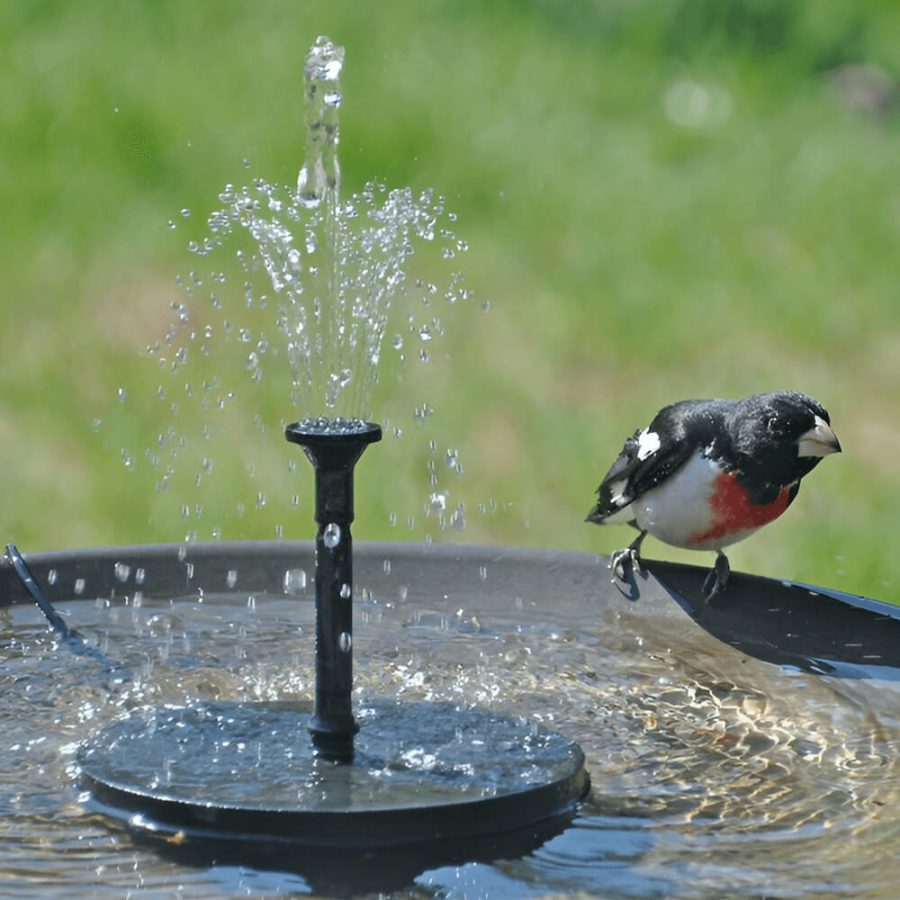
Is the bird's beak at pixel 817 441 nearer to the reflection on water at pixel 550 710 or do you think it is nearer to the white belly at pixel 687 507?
the white belly at pixel 687 507

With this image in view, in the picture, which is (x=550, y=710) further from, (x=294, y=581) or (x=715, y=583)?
(x=294, y=581)

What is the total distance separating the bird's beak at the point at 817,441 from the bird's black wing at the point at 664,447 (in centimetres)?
20

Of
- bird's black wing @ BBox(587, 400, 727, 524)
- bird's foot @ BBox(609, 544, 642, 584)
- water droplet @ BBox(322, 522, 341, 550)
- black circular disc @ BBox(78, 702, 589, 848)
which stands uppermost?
bird's black wing @ BBox(587, 400, 727, 524)

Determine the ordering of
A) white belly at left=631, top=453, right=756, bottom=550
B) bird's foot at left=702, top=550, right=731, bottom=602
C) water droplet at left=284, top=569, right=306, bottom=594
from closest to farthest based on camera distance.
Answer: bird's foot at left=702, top=550, right=731, bottom=602 < water droplet at left=284, top=569, right=306, bottom=594 < white belly at left=631, top=453, right=756, bottom=550

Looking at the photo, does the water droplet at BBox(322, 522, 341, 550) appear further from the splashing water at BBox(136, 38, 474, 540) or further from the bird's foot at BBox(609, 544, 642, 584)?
the splashing water at BBox(136, 38, 474, 540)

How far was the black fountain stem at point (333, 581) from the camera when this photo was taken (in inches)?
118

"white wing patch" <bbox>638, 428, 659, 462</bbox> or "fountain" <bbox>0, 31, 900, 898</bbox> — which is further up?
"white wing patch" <bbox>638, 428, 659, 462</bbox>

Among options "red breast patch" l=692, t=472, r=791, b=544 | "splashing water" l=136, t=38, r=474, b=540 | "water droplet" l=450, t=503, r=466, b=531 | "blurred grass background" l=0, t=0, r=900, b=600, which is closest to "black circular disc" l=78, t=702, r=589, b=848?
"red breast patch" l=692, t=472, r=791, b=544

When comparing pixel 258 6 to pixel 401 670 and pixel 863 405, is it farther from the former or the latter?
pixel 401 670

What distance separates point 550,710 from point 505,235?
4.59 m

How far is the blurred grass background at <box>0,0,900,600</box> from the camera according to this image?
6.61 m

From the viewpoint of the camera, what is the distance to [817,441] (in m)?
4.24

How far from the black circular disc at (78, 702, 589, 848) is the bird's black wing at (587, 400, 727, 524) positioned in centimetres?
125

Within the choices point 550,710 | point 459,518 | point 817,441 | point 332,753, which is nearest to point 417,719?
point 332,753
